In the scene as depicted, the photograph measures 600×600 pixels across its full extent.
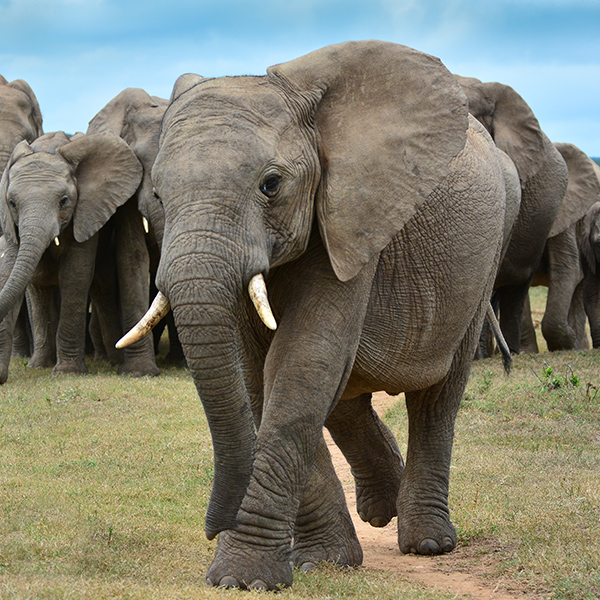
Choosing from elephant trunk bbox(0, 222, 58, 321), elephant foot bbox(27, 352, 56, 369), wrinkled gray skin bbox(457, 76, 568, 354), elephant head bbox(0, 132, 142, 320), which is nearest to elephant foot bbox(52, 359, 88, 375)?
elephant foot bbox(27, 352, 56, 369)

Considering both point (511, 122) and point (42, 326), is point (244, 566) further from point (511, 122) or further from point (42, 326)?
point (42, 326)

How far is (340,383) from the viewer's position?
14.8 feet

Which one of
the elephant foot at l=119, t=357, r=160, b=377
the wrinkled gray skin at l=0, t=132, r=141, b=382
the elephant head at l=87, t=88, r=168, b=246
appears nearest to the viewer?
the wrinkled gray skin at l=0, t=132, r=141, b=382

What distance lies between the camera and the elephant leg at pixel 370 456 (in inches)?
235

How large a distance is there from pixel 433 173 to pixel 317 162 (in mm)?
599

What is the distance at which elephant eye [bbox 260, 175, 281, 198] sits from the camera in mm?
4043

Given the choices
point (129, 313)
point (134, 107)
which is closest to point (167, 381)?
Result: point (129, 313)

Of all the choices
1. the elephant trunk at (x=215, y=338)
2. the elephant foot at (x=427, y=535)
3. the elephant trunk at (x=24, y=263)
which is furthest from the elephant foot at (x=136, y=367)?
the elephant trunk at (x=215, y=338)

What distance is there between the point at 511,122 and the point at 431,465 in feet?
23.2

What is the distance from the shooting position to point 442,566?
5430 mm

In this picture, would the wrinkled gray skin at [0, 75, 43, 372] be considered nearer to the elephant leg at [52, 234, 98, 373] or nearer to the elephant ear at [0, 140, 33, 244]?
the elephant ear at [0, 140, 33, 244]

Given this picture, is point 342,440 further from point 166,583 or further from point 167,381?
point 167,381

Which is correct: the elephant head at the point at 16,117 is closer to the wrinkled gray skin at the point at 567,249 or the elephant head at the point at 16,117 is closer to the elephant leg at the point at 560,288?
the wrinkled gray skin at the point at 567,249

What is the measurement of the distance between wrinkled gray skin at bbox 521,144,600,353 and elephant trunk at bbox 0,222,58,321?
266 inches
